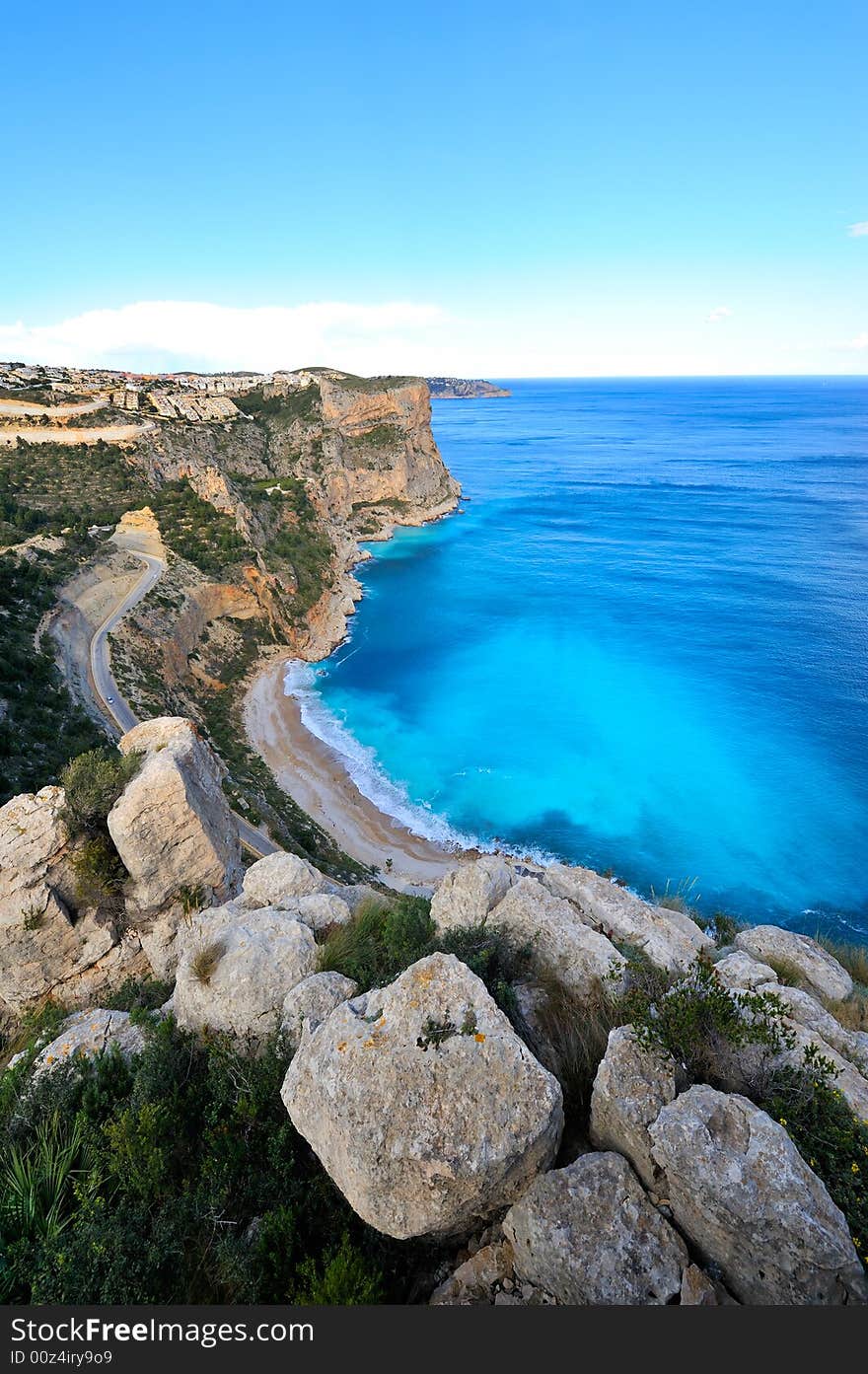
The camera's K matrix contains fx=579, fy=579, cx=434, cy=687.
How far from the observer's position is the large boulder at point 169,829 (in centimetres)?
1038

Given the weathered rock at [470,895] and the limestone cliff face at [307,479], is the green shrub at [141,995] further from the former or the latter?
the limestone cliff face at [307,479]

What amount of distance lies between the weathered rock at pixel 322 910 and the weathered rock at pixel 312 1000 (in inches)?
73.3

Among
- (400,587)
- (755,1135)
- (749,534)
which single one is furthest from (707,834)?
(749,534)

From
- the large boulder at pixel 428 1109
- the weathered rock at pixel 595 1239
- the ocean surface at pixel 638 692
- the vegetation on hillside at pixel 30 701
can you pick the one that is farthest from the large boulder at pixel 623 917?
the ocean surface at pixel 638 692

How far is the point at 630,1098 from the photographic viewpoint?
4852 millimetres

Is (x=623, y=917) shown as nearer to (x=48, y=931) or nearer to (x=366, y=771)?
(x=48, y=931)

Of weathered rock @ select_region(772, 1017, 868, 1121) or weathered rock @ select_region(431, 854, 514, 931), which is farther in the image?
weathered rock @ select_region(431, 854, 514, 931)

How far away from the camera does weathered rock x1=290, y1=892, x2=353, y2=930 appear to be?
8961 millimetres

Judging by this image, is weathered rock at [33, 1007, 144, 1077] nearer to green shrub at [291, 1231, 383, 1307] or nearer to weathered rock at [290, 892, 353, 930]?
weathered rock at [290, 892, 353, 930]

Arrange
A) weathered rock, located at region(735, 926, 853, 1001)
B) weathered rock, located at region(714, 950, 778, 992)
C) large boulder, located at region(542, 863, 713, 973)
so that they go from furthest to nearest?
1. weathered rock, located at region(735, 926, 853, 1001)
2. large boulder, located at region(542, 863, 713, 973)
3. weathered rock, located at region(714, 950, 778, 992)

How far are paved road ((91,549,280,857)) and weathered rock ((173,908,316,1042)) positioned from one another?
509 inches

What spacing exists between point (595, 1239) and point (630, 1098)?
3.31ft

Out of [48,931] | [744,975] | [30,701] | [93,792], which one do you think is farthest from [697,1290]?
[30,701]

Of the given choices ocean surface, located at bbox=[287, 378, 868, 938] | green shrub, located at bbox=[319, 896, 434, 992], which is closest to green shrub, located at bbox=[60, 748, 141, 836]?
green shrub, located at bbox=[319, 896, 434, 992]
